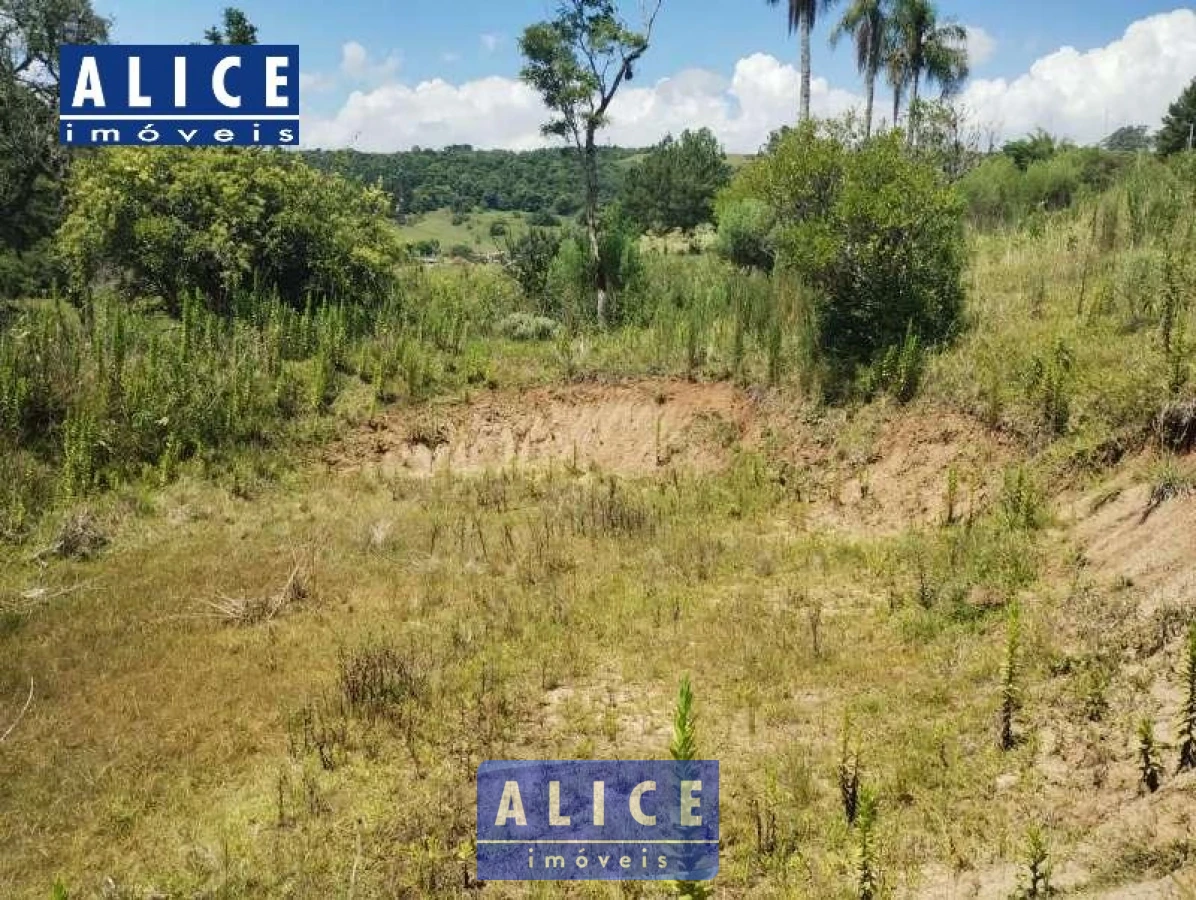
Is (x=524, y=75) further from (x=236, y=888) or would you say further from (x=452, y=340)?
(x=236, y=888)

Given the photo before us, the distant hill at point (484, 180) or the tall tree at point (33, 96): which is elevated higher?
the distant hill at point (484, 180)

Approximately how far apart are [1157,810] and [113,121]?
828 inches

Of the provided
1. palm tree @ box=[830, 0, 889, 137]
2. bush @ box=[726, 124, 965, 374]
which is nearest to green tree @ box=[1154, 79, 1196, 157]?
palm tree @ box=[830, 0, 889, 137]

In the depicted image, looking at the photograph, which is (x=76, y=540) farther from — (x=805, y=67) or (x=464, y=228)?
(x=464, y=228)

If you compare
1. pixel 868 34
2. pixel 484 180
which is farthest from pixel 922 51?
pixel 484 180

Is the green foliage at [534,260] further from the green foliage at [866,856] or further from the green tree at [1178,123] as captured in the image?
the green tree at [1178,123]

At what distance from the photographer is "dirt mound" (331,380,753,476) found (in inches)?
562

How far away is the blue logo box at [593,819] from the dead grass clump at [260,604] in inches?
155

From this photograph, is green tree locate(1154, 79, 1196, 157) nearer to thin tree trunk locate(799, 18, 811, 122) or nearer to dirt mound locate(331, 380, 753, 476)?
thin tree trunk locate(799, 18, 811, 122)

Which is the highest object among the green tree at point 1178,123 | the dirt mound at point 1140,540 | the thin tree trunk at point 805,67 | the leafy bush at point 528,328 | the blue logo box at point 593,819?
the green tree at point 1178,123

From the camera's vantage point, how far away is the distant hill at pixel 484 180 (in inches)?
3238

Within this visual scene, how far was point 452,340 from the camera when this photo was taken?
17031 mm

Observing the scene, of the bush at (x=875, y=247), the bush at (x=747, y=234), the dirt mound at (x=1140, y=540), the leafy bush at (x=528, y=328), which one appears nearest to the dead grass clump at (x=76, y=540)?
the leafy bush at (x=528, y=328)

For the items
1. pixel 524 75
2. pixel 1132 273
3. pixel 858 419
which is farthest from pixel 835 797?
pixel 524 75
